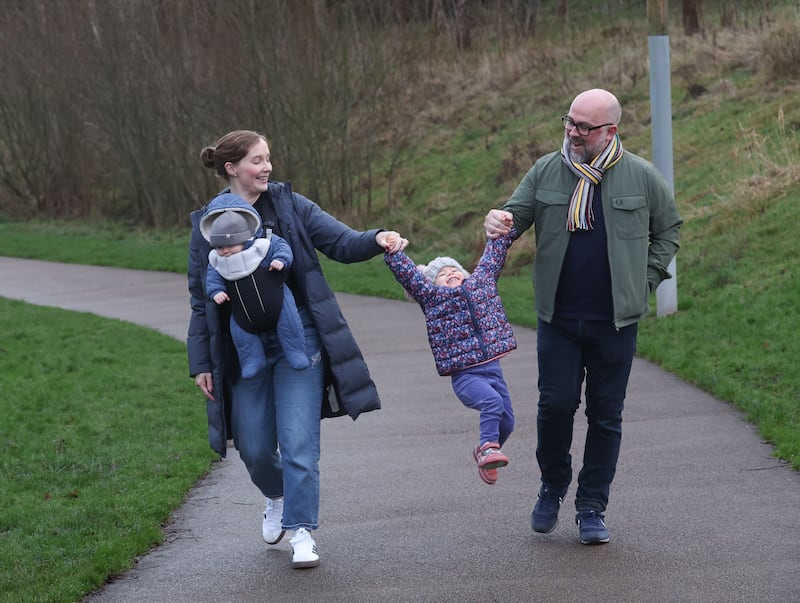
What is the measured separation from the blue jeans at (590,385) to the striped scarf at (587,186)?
1.39 feet

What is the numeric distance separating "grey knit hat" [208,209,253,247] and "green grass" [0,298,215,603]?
1.51m

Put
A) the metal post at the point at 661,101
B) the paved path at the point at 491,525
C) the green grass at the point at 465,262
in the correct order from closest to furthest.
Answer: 1. the paved path at the point at 491,525
2. the green grass at the point at 465,262
3. the metal post at the point at 661,101

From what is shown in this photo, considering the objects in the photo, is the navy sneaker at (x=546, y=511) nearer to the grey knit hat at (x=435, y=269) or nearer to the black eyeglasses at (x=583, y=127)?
the grey knit hat at (x=435, y=269)

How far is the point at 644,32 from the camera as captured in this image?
2991cm

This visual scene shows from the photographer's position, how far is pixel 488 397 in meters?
5.54

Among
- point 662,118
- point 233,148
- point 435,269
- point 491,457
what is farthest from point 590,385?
point 662,118

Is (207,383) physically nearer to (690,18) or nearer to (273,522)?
(273,522)

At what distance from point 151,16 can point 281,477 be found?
2287 cm

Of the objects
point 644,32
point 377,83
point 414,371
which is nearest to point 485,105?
point 644,32

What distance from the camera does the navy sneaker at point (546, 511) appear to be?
567cm

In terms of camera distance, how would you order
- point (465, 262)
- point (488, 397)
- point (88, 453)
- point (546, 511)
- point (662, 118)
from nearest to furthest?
point (488, 397) → point (546, 511) → point (88, 453) → point (662, 118) → point (465, 262)

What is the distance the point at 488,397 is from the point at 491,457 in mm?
305

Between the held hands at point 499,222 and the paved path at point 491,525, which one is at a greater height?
the held hands at point 499,222

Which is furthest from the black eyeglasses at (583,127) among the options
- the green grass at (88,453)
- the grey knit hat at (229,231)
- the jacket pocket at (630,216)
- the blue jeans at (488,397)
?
the green grass at (88,453)
